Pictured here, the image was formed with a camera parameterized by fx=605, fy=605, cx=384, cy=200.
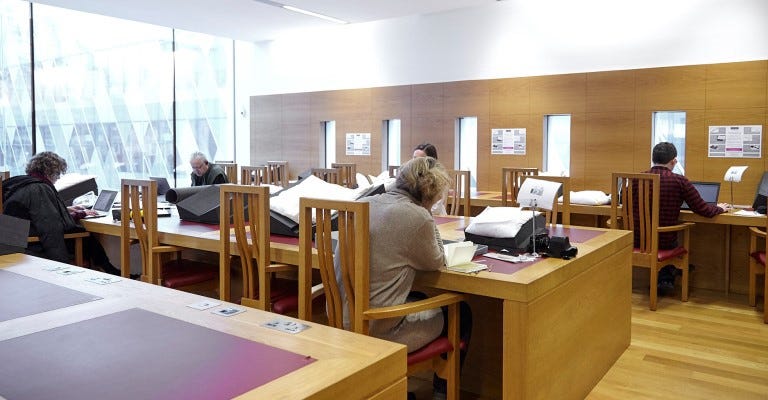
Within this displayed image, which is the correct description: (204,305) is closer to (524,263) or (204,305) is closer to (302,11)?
(524,263)

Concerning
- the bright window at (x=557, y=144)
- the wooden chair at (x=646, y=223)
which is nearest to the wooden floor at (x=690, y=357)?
the wooden chair at (x=646, y=223)

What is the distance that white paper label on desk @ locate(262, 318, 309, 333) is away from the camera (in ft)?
4.93

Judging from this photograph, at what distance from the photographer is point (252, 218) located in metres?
2.87

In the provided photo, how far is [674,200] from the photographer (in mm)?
4465

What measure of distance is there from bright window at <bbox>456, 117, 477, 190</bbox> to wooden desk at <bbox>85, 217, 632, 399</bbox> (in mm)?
3484

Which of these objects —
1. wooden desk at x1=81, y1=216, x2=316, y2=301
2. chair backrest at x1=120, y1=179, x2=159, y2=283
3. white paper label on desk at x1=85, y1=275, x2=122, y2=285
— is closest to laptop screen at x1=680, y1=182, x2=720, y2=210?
wooden desk at x1=81, y1=216, x2=316, y2=301

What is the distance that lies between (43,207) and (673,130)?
17.1 feet

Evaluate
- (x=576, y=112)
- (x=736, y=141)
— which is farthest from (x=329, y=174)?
(x=736, y=141)

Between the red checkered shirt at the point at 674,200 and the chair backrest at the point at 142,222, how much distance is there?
133 inches

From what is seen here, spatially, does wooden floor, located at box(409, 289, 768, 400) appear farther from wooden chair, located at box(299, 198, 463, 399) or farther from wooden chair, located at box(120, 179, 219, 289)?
wooden chair, located at box(120, 179, 219, 289)

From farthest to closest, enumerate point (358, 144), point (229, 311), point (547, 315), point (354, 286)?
1. point (358, 144)
2. point (547, 315)
3. point (354, 286)
4. point (229, 311)

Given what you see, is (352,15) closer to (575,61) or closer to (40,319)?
(575,61)

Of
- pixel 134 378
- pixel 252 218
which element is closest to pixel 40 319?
pixel 134 378

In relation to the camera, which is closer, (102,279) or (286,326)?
(286,326)
